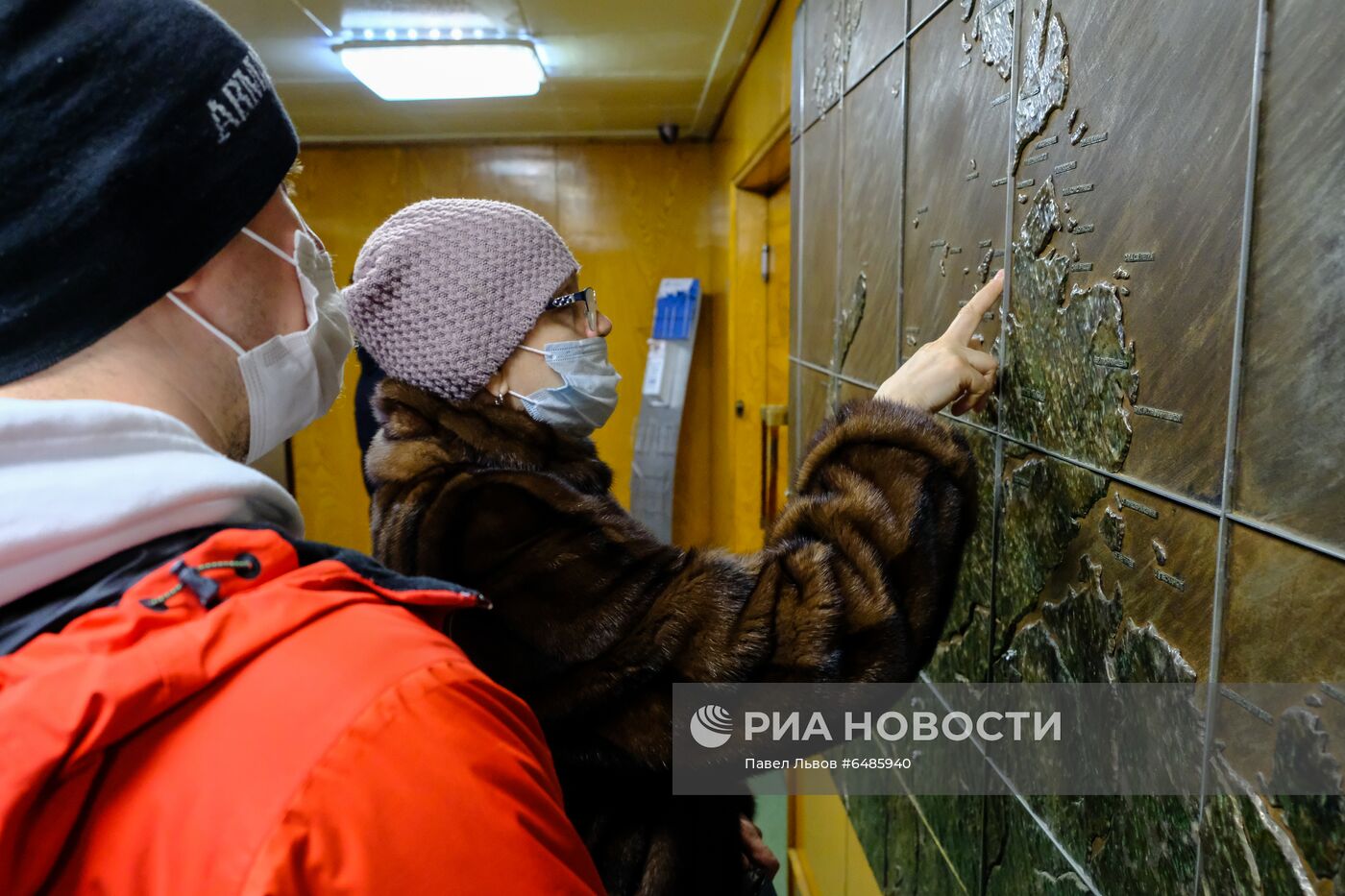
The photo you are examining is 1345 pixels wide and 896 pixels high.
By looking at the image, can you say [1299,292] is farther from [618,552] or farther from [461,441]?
[461,441]

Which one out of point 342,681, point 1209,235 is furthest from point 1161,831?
point 342,681

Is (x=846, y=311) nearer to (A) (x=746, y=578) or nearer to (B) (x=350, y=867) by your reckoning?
(A) (x=746, y=578)

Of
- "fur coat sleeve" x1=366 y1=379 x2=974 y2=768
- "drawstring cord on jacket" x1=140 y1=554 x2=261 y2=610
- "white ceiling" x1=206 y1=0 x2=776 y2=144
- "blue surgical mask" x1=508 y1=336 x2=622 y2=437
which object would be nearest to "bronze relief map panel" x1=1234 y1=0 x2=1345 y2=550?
"fur coat sleeve" x1=366 y1=379 x2=974 y2=768

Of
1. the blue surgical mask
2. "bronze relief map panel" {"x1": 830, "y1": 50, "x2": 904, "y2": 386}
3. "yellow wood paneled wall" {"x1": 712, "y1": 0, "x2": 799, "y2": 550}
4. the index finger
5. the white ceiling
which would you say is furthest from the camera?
"yellow wood paneled wall" {"x1": 712, "y1": 0, "x2": 799, "y2": 550}

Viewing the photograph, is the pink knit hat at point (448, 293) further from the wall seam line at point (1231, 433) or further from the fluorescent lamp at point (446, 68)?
Answer: the fluorescent lamp at point (446, 68)

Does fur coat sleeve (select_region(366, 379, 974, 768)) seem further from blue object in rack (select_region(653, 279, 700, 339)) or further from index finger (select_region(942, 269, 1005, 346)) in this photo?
blue object in rack (select_region(653, 279, 700, 339))

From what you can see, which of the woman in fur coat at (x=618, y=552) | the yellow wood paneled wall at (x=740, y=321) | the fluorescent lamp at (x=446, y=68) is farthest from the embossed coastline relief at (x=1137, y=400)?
the yellow wood paneled wall at (x=740, y=321)

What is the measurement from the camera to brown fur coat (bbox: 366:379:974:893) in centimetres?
100

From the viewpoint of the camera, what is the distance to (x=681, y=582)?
1.04 metres

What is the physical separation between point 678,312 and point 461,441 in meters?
3.38

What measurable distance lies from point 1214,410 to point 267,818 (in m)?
0.74

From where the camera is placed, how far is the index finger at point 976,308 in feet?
3.65

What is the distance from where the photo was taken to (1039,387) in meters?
1.03

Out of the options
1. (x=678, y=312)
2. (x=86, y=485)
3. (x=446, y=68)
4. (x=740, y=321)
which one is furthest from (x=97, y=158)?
(x=678, y=312)
